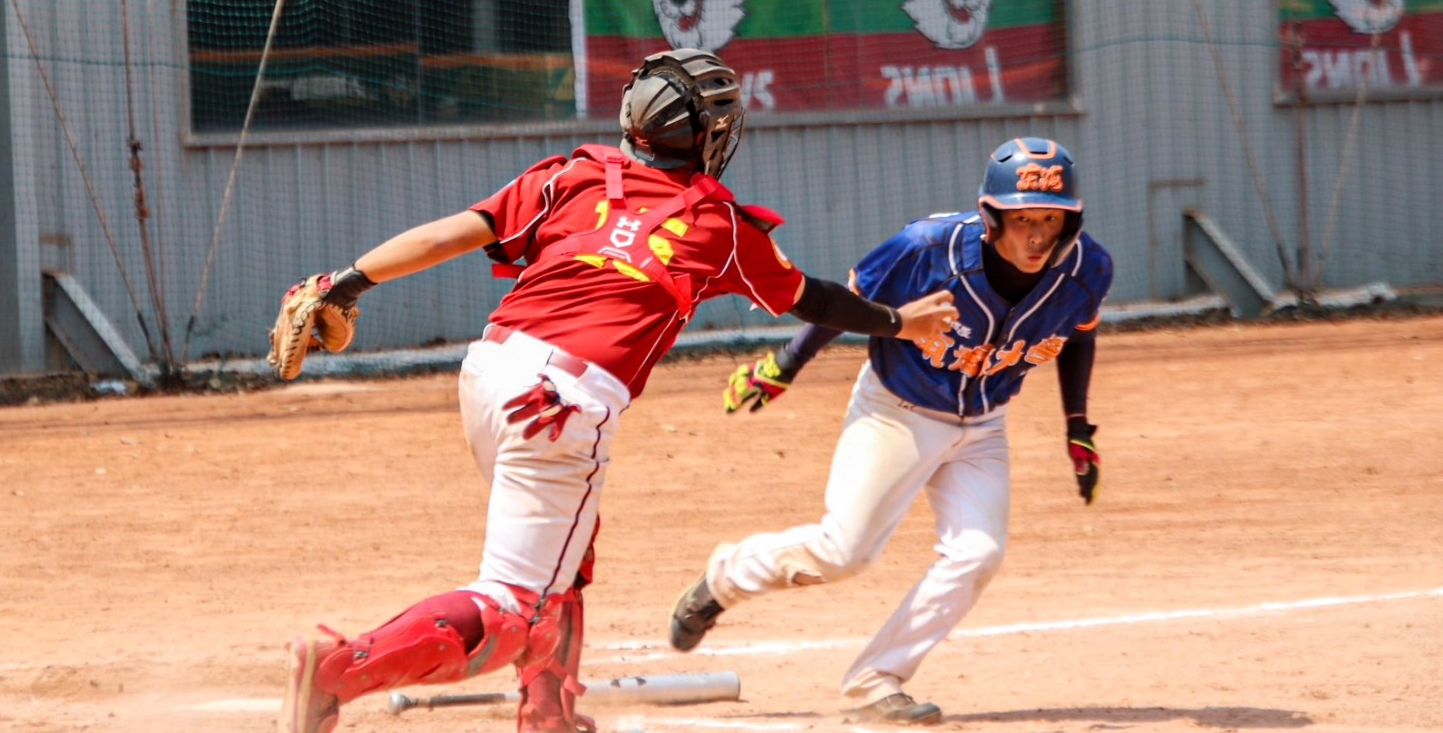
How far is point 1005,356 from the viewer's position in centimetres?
509

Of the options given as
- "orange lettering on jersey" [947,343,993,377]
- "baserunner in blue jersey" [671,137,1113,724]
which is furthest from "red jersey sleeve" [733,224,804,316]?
"orange lettering on jersey" [947,343,993,377]

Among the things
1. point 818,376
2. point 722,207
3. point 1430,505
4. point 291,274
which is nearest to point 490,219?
point 722,207

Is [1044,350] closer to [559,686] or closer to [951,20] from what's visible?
[559,686]

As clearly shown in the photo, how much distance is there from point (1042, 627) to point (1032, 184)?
→ 2165mm

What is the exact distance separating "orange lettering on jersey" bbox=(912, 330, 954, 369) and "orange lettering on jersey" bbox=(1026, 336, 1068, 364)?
305 millimetres

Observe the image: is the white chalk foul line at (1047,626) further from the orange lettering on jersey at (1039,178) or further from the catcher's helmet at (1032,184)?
the orange lettering on jersey at (1039,178)

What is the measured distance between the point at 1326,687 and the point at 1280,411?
602 cm

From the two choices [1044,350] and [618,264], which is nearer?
[618,264]

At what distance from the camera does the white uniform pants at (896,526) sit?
16.4 feet

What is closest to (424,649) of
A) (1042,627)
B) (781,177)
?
(1042,627)

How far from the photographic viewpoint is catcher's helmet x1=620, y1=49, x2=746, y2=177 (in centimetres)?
418

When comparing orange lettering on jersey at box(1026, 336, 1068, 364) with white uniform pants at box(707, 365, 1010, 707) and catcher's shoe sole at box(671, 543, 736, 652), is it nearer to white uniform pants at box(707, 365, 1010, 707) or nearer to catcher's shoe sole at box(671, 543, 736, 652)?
white uniform pants at box(707, 365, 1010, 707)

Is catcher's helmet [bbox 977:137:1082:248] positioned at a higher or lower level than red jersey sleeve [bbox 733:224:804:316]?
higher

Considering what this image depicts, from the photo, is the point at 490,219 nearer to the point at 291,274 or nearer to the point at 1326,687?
the point at 1326,687
